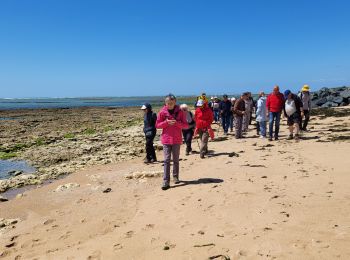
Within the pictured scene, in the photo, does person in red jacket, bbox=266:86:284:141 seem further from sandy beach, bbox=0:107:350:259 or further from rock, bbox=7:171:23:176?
rock, bbox=7:171:23:176

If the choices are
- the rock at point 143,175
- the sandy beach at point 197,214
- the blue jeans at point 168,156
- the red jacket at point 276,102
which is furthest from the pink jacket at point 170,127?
the red jacket at point 276,102

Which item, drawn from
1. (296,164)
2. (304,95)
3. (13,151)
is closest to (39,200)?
(296,164)

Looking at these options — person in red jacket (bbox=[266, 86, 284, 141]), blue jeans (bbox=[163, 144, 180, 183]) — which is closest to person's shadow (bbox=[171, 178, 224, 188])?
blue jeans (bbox=[163, 144, 180, 183])

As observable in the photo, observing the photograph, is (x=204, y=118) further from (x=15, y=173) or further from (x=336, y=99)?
(x=336, y=99)

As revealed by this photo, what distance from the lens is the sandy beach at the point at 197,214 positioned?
4773mm

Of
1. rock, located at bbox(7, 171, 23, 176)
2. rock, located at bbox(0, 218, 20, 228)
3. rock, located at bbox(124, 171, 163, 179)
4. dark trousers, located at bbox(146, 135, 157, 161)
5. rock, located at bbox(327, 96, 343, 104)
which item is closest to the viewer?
rock, located at bbox(0, 218, 20, 228)

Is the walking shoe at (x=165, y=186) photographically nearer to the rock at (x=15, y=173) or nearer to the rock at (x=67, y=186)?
the rock at (x=67, y=186)

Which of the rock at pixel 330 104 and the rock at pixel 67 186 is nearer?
the rock at pixel 67 186

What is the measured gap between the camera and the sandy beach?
15.7 ft

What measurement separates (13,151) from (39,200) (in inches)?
384

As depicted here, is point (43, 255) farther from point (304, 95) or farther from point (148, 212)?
point (304, 95)

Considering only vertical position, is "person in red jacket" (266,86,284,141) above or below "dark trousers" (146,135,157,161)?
above

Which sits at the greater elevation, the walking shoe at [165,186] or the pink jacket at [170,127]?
the pink jacket at [170,127]

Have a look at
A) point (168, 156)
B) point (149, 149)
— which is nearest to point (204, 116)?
point (149, 149)
